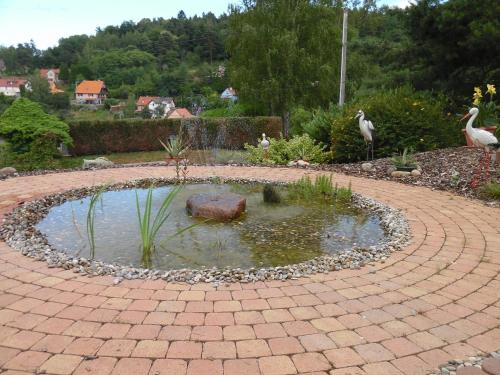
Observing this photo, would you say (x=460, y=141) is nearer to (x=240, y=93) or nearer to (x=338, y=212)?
(x=338, y=212)

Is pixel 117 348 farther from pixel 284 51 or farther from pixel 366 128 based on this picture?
pixel 284 51

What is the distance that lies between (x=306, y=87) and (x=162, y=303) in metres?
16.6

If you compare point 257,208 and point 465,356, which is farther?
point 257,208

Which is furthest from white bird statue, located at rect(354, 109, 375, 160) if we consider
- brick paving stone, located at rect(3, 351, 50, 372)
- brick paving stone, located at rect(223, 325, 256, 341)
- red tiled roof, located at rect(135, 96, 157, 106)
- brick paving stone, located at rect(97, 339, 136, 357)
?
red tiled roof, located at rect(135, 96, 157, 106)

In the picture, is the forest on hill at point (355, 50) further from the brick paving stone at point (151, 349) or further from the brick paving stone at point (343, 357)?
the brick paving stone at point (151, 349)

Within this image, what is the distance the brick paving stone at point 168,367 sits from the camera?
5.51 ft

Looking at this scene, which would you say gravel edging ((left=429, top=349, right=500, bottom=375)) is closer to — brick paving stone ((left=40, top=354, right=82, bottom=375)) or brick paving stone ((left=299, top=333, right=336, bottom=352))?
brick paving stone ((left=299, top=333, right=336, bottom=352))

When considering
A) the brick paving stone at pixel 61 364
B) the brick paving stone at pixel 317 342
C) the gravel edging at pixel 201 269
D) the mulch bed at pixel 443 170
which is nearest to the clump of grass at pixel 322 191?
the gravel edging at pixel 201 269

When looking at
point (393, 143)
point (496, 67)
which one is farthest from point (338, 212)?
point (496, 67)

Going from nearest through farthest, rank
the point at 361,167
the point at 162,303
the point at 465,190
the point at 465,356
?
the point at 465,356, the point at 162,303, the point at 465,190, the point at 361,167

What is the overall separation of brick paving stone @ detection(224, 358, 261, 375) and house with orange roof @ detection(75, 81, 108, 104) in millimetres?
51642

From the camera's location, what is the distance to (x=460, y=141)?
8320 millimetres

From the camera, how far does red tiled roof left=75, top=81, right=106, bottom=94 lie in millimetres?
48866

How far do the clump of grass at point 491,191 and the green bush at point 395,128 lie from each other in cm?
263
